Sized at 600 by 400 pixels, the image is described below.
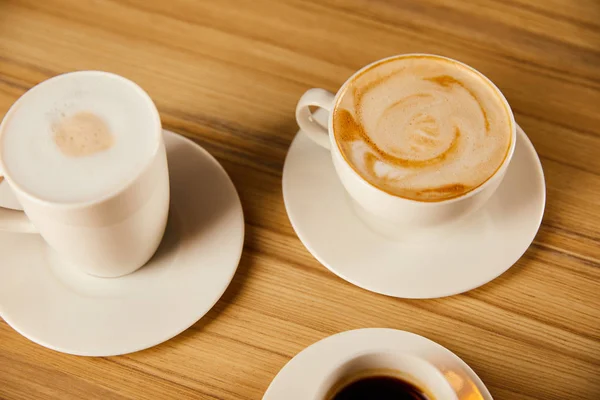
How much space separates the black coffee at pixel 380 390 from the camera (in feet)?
1.99

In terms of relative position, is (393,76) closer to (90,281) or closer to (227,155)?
(227,155)

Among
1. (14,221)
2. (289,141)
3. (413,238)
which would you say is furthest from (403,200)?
(14,221)

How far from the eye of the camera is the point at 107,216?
632 millimetres

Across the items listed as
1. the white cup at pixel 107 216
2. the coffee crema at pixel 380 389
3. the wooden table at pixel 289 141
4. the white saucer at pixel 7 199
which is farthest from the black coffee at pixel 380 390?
the white saucer at pixel 7 199

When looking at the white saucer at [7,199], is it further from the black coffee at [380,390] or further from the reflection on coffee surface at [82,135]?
the black coffee at [380,390]

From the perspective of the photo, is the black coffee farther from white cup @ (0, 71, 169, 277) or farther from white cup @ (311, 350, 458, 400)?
white cup @ (0, 71, 169, 277)

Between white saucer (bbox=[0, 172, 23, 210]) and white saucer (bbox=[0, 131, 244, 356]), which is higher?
white saucer (bbox=[0, 172, 23, 210])

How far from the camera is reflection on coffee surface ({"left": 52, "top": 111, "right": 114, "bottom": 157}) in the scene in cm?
65

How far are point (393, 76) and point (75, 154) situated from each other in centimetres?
36

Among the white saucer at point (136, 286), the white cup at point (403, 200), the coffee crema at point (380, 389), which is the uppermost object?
the white cup at point (403, 200)

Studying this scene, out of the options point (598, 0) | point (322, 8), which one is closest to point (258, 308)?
point (322, 8)

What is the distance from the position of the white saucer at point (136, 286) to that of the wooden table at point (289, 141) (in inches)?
1.4

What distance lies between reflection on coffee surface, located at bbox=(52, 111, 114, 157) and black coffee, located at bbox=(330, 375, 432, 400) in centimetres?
31

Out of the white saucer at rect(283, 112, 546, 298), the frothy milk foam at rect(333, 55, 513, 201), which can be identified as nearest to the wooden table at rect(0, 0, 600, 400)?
the white saucer at rect(283, 112, 546, 298)
